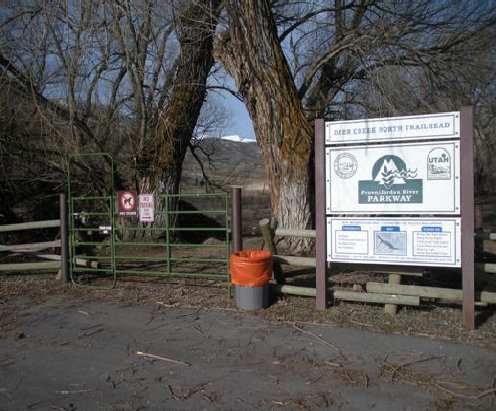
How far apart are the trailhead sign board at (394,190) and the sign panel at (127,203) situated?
3.38m

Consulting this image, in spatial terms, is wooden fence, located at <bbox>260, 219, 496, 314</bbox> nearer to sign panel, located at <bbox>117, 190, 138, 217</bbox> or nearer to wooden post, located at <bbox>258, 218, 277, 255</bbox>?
wooden post, located at <bbox>258, 218, 277, 255</bbox>

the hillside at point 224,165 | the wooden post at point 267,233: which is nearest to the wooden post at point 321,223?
the wooden post at point 267,233

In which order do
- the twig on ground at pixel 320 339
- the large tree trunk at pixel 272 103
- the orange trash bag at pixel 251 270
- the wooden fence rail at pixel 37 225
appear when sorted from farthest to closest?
the large tree trunk at pixel 272 103
the wooden fence rail at pixel 37 225
the orange trash bag at pixel 251 270
the twig on ground at pixel 320 339

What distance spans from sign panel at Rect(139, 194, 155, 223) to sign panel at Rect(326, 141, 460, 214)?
3083 millimetres

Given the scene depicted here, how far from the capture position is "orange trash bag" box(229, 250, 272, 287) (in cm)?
661

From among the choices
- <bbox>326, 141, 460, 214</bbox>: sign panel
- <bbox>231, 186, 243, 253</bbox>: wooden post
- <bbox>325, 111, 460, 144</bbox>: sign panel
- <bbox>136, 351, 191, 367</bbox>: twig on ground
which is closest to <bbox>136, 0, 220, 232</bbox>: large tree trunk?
<bbox>231, 186, 243, 253</bbox>: wooden post

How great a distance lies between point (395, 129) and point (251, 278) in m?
2.61

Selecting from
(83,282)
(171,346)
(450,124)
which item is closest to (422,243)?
(450,124)

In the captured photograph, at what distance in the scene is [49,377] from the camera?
4.88 metres

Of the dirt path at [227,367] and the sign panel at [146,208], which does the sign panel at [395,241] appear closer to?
the dirt path at [227,367]

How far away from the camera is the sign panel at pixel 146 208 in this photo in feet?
27.2

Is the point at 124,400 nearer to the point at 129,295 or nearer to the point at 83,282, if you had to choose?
the point at 129,295

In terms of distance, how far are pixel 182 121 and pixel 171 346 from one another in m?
8.80

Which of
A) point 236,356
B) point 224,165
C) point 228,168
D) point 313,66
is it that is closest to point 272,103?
point 313,66
